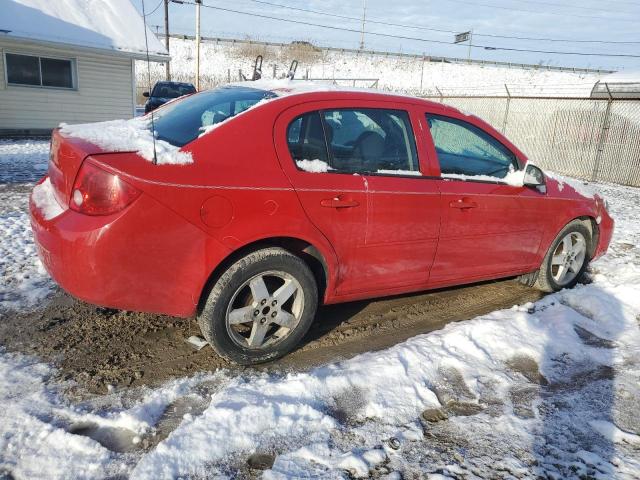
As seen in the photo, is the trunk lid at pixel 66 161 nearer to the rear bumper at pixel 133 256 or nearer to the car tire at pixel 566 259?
the rear bumper at pixel 133 256

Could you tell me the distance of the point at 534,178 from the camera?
13.5ft

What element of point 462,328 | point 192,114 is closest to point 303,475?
point 462,328

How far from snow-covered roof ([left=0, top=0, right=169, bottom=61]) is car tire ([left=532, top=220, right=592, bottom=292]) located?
1403 centimetres

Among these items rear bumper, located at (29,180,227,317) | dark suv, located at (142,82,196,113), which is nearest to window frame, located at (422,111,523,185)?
rear bumper, located at (29,180,227,317)

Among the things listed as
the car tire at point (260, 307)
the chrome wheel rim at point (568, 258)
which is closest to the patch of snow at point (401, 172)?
the car tire at point (260, 307)

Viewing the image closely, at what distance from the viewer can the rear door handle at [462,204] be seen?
3670 millimetres

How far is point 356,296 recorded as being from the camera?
11.5 ft

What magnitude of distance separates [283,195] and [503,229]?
6.75 feet

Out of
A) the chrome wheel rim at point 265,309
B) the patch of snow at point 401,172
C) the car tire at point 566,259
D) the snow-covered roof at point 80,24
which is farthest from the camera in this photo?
the snow-covered roof at point 80,24

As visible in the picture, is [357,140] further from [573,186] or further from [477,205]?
[573,186]

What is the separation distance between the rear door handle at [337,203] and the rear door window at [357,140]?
21cm

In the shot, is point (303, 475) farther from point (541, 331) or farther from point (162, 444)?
point (541, 331)

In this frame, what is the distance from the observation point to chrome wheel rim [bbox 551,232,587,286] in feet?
15.4

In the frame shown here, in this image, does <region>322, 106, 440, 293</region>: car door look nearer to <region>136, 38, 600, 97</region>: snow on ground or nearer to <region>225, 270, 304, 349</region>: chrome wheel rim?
<region>225, 270, 304, 349</region>: chrome wheel rim
